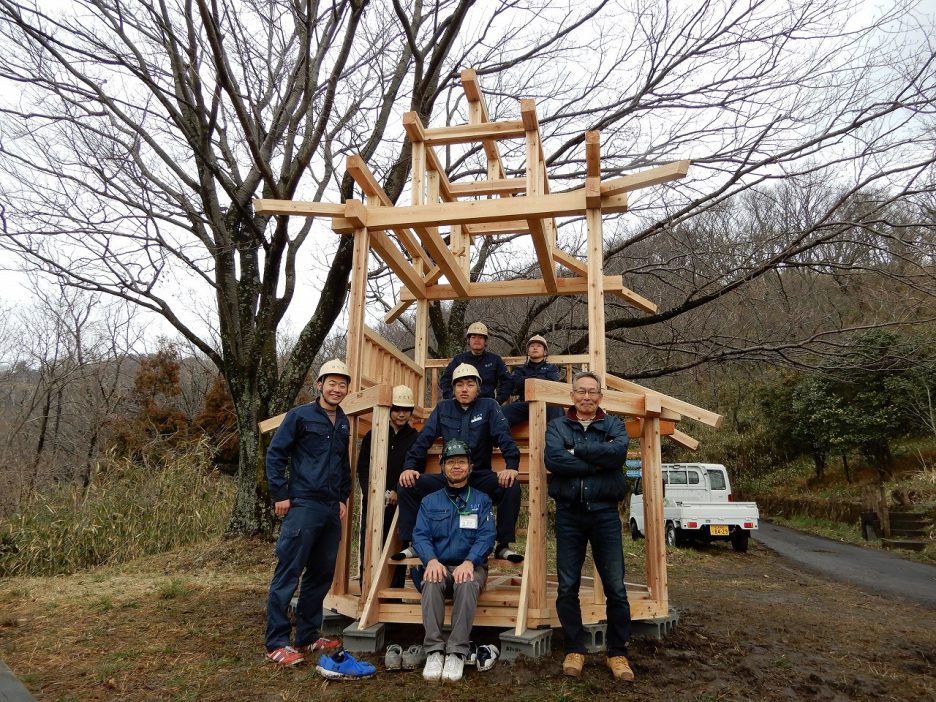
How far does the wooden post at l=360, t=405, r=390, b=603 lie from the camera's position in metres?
4.66

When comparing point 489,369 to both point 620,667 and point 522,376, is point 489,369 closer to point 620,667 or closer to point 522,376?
point 522,376

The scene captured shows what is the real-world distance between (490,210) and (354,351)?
1629 mm

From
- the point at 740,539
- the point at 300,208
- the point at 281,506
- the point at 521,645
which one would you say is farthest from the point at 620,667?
the point at 740,539

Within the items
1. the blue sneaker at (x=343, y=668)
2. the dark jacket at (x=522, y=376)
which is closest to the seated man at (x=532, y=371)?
the dark jacket at (x=522, y=376)

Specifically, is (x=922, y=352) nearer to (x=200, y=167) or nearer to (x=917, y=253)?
(x=917, y=253)

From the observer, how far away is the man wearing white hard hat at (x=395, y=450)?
521 centimetres

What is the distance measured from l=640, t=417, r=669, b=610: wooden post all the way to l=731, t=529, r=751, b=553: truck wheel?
29.3 feet

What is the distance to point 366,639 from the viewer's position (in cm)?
429

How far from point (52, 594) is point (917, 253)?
10983 millimetres

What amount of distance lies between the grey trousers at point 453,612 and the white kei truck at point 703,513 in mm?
7983

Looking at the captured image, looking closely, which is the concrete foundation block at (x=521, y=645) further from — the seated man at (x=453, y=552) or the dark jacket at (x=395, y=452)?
the dark jacket at (x=395, y=452)

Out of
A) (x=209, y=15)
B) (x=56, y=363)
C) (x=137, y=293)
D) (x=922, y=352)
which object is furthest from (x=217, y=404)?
(x=922, y=352)

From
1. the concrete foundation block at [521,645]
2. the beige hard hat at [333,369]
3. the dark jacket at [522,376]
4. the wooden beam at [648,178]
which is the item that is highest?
the wooden beam at [648,178]

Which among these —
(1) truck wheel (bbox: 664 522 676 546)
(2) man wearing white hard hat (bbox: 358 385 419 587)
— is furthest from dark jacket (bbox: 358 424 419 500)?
(1) truck wheel (bbox: 664 522 676 546)
